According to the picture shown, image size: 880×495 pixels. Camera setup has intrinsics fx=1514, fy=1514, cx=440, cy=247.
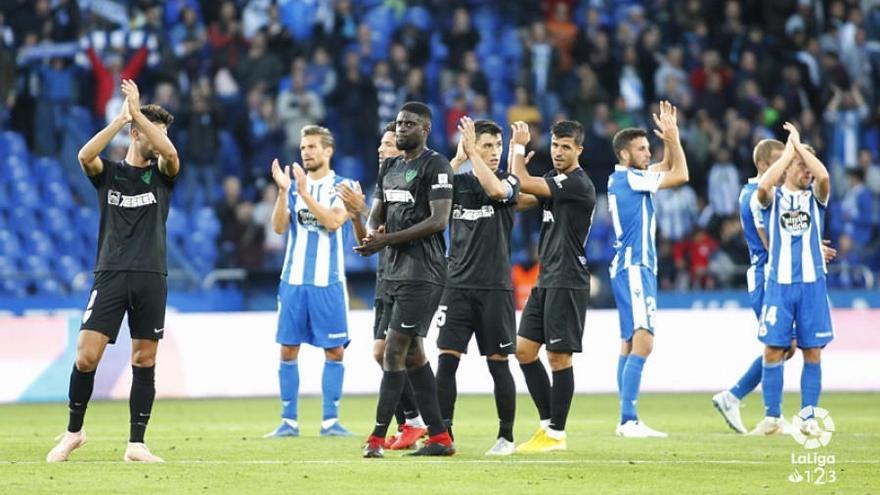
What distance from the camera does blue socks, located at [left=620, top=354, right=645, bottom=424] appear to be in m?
13.0

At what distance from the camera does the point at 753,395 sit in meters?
18.8

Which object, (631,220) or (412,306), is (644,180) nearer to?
(631,220)

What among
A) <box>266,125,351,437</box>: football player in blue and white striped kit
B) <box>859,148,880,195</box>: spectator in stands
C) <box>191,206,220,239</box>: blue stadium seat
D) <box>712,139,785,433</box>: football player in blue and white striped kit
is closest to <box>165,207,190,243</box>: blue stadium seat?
<box>191,206,220,239</box>: blue stadium seat

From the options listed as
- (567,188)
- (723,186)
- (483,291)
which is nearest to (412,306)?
(483,291)

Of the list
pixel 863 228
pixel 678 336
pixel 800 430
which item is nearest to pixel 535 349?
pixel 800 430

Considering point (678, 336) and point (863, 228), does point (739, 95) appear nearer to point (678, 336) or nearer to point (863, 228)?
point (863, 228)

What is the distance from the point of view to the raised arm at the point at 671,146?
1220 cm

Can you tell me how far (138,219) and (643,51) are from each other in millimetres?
16608

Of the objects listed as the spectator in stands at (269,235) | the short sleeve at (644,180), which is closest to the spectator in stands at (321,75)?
the spectator in stands at (269,235)

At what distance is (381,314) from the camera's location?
39.9ft

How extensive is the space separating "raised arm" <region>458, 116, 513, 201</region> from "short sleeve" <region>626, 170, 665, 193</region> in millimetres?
2538

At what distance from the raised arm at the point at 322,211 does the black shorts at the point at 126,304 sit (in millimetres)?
→ 1822

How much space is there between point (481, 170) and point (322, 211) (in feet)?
7.89

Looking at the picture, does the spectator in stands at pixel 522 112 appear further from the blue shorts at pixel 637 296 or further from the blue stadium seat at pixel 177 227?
the blue shorts at pixel 637 296
